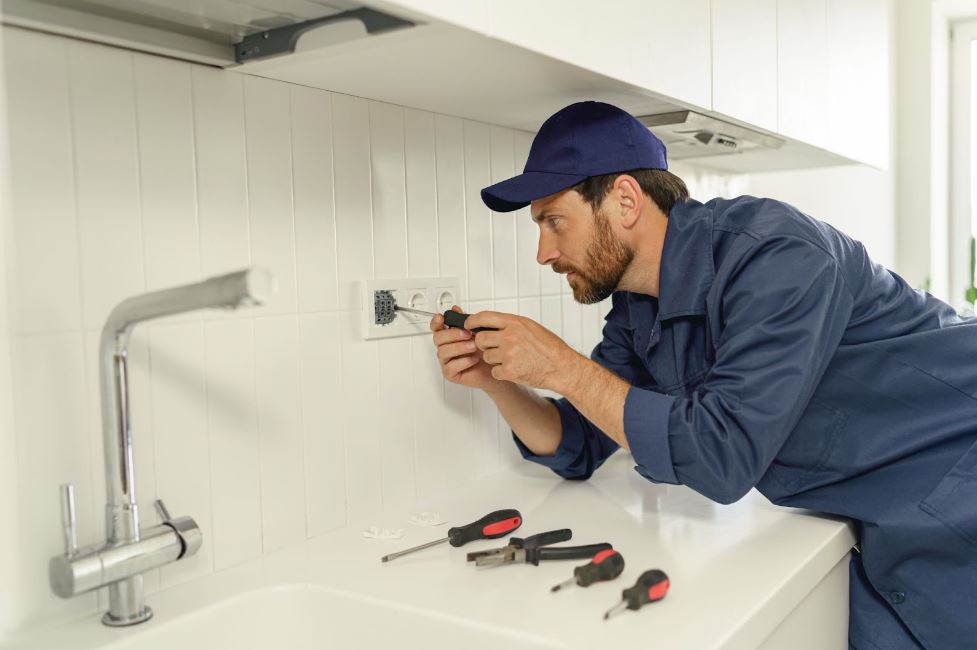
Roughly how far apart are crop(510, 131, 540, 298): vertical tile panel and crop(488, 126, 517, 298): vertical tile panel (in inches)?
0.5

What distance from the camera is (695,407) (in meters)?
1.11

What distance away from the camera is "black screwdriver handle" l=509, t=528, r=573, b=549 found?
3.55ft

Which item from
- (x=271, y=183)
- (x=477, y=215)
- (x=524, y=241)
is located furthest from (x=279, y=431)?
(x=524, y=241)

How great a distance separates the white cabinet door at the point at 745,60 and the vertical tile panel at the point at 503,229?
387 millimetres

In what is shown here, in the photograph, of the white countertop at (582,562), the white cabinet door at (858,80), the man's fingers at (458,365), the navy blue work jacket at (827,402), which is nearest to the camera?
the white countertop at (582,562)

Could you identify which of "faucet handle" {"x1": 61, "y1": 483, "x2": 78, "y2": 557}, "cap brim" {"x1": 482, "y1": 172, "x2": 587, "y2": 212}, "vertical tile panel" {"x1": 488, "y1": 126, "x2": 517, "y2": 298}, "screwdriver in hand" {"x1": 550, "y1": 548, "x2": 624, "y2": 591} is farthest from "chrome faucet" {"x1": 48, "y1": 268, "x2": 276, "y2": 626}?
"vertical tile panel" {"x1": 488, "y1": 126, "x2": 517, "y2": 298}

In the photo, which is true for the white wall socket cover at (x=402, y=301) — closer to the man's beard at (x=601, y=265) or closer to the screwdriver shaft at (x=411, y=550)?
the man's beard at (x=601, y=265)

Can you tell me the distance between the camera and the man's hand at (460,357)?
130 centimetres

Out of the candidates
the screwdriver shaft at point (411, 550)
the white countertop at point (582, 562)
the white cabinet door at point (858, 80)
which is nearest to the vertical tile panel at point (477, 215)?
the white countertop at point (582, 562)

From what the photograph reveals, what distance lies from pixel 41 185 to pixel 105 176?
0.24ft

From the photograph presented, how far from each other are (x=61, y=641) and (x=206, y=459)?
25cm

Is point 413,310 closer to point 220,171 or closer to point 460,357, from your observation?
point 460,357

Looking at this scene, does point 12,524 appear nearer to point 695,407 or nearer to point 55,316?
point 55,316

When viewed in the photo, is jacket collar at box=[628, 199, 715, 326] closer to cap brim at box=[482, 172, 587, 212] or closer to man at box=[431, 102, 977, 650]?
man at box=[431, 102, 977, 650]
